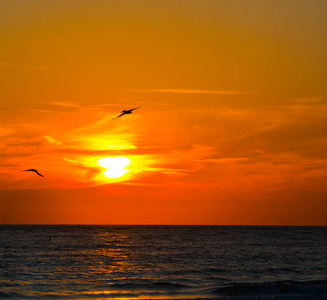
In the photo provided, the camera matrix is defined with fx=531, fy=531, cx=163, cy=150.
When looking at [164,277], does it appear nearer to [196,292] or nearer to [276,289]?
[196,292]

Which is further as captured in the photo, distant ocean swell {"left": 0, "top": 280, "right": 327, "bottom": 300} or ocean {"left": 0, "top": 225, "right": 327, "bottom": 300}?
ocean {"left": 0, "top": 225, "right": 327, "bottom": 300}

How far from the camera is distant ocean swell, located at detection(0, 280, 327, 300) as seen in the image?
34750 mm

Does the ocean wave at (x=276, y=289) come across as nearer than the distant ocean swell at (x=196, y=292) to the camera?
No

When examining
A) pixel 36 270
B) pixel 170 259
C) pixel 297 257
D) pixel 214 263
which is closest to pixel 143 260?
pixel 170 259

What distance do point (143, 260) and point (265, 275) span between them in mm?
18144

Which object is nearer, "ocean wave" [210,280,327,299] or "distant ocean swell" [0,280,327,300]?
"distant ocean swell" [0,280,327,300]

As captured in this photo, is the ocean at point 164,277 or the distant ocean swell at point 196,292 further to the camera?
the ocean at point 164,277

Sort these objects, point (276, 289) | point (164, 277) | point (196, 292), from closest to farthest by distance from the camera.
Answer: point (196, 292) < point (276, 289) < point (164, 277)

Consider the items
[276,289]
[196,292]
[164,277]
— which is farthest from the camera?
[164,277]

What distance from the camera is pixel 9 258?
61.5 m

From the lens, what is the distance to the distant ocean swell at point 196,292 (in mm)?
34750

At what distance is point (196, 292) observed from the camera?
121 feet

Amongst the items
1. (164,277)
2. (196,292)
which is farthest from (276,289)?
(164,277)

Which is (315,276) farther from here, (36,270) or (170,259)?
(36,270)
